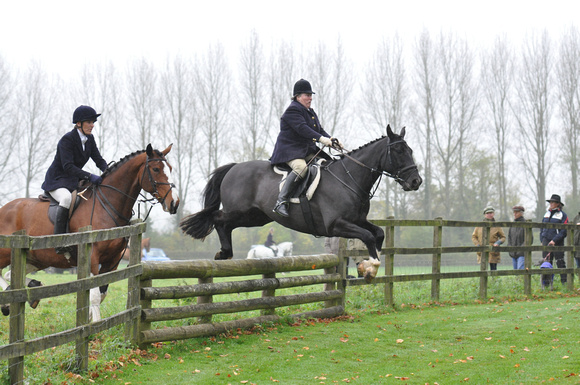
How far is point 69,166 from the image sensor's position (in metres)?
Answer: 8.03

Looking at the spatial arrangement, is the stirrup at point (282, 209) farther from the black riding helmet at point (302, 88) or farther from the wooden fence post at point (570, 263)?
the wooden fence post at point (570, 263)

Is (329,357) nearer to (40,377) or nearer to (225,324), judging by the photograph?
(225,324)

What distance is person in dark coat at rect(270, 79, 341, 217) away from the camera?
830 centimetres

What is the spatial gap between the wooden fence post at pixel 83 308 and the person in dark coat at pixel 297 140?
3.10m

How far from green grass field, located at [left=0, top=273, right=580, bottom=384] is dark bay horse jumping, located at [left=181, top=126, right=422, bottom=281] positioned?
1245mm

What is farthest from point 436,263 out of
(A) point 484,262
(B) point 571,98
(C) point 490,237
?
(B) point 571,98

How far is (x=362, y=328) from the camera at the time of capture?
8.58m

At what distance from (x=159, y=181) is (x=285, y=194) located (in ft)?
5.46

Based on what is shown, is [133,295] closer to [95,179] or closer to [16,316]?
[16,316]

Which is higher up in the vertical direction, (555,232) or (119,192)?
(119,192)

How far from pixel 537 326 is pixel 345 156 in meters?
3.57

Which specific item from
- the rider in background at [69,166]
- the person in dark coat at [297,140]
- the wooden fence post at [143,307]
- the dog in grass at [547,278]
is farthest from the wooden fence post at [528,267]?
the rider in background at [69,166]

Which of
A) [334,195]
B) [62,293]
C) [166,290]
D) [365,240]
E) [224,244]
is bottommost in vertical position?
[166,290]

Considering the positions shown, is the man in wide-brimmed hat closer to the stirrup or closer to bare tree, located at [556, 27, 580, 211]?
the stirrup
